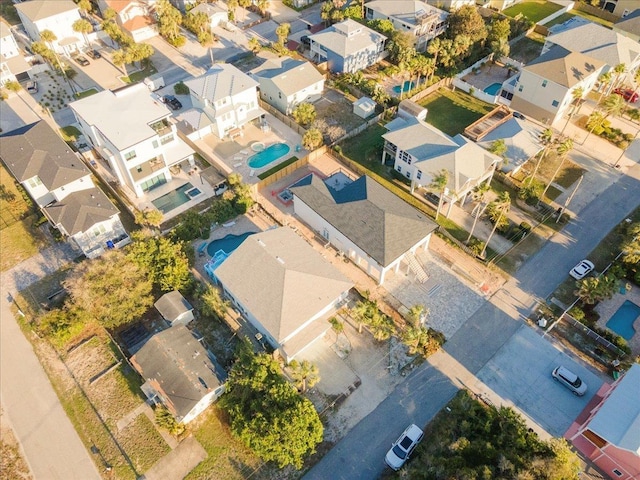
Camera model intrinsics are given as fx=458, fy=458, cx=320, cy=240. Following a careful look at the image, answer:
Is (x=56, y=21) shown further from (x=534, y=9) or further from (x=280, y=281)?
(x=534, y=9)

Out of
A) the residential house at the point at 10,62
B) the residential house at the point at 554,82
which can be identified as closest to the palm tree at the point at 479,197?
the residential house at the point at 554,82

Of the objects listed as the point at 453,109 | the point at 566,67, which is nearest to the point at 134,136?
the point at 453,109

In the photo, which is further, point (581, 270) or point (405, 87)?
point (405, 87)

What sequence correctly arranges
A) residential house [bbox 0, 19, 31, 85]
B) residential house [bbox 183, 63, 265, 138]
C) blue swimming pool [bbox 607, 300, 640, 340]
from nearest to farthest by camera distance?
blue swimming pool [bbox 607, 300, 640, 340]
residential house [bbox 183, 63, 265, 138]
residential house [bbox 0, 19, 31, 85]

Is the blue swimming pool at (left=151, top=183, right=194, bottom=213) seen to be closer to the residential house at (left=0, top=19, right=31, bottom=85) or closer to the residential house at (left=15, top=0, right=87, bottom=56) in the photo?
the residential house at (left=0, top=19, right=31, bottom=85)

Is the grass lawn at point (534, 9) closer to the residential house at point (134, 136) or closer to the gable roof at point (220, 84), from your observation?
the gable roof at point (220, 84)

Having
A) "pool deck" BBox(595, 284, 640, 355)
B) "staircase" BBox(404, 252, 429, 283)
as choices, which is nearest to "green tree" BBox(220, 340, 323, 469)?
"staircase" BBox(404, 252, 429, 283)
